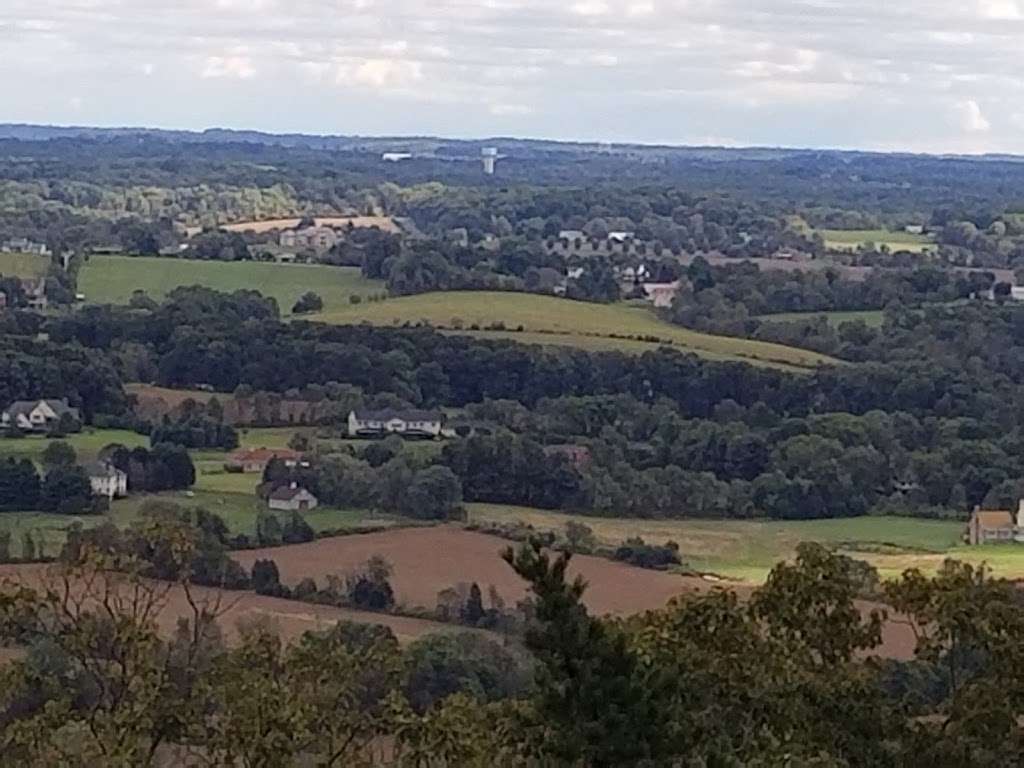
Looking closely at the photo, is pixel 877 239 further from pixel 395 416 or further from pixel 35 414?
pixel 35 414

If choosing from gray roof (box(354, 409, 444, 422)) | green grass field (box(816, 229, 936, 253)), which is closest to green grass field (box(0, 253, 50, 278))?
gray roof (box(354, 409, 444, 422))

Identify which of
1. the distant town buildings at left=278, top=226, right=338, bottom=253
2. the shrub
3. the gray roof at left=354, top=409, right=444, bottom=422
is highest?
the shrub

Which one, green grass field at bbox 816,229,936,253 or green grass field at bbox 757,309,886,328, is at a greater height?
green grass field at bbox 757,309,886,328

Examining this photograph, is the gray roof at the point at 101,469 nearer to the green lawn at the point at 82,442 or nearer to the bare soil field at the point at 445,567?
the green lawn at the point at 82,442

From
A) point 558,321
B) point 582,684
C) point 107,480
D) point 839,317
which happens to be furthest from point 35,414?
point 582,684

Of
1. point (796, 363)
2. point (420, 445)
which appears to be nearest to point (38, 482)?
point (420, 445)

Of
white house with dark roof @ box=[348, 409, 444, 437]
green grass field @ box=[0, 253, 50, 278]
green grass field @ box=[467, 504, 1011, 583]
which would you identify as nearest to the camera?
green grass field @ box=[467, 504, 1011, 583]

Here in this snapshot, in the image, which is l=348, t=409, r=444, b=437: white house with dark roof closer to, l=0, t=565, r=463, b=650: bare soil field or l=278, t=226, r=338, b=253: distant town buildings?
l=0, t=565, r=463, b=650: bare soil field

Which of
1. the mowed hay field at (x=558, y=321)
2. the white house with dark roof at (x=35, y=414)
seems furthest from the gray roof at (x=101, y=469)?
the mowed hay field at (x=558, y=321)
